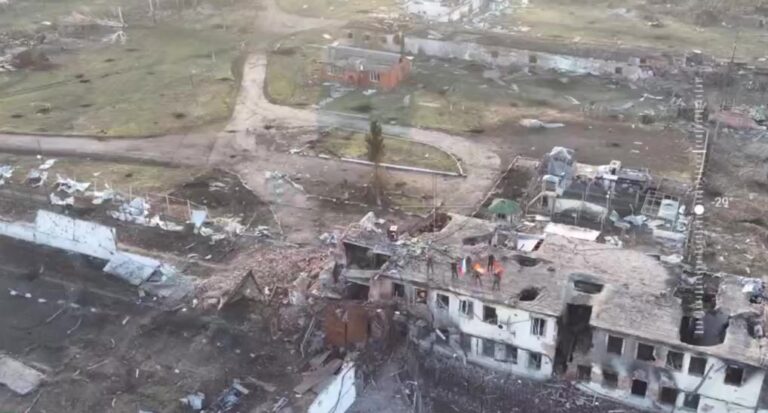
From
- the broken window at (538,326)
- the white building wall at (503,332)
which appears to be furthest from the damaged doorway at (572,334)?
the broken window at (538,326)

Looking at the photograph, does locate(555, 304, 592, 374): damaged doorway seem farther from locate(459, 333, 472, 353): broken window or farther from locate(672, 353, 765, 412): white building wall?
locate(672, 353, 765, 412): white building wall

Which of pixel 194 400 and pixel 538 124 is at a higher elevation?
pixel 538 124

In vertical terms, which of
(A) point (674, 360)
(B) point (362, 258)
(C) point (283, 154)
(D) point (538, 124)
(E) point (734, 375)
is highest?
(D) point (538, 124)

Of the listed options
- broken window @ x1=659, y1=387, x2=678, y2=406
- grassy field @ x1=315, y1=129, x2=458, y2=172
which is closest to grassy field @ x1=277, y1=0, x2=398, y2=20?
grassy field @ x1=315, y1=129, x2=458, y2=172

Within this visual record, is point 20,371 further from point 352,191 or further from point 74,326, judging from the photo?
point 352,191

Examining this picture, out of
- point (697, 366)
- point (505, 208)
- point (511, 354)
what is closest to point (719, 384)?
point (697, 366)

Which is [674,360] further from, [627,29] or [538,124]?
[627,29]
